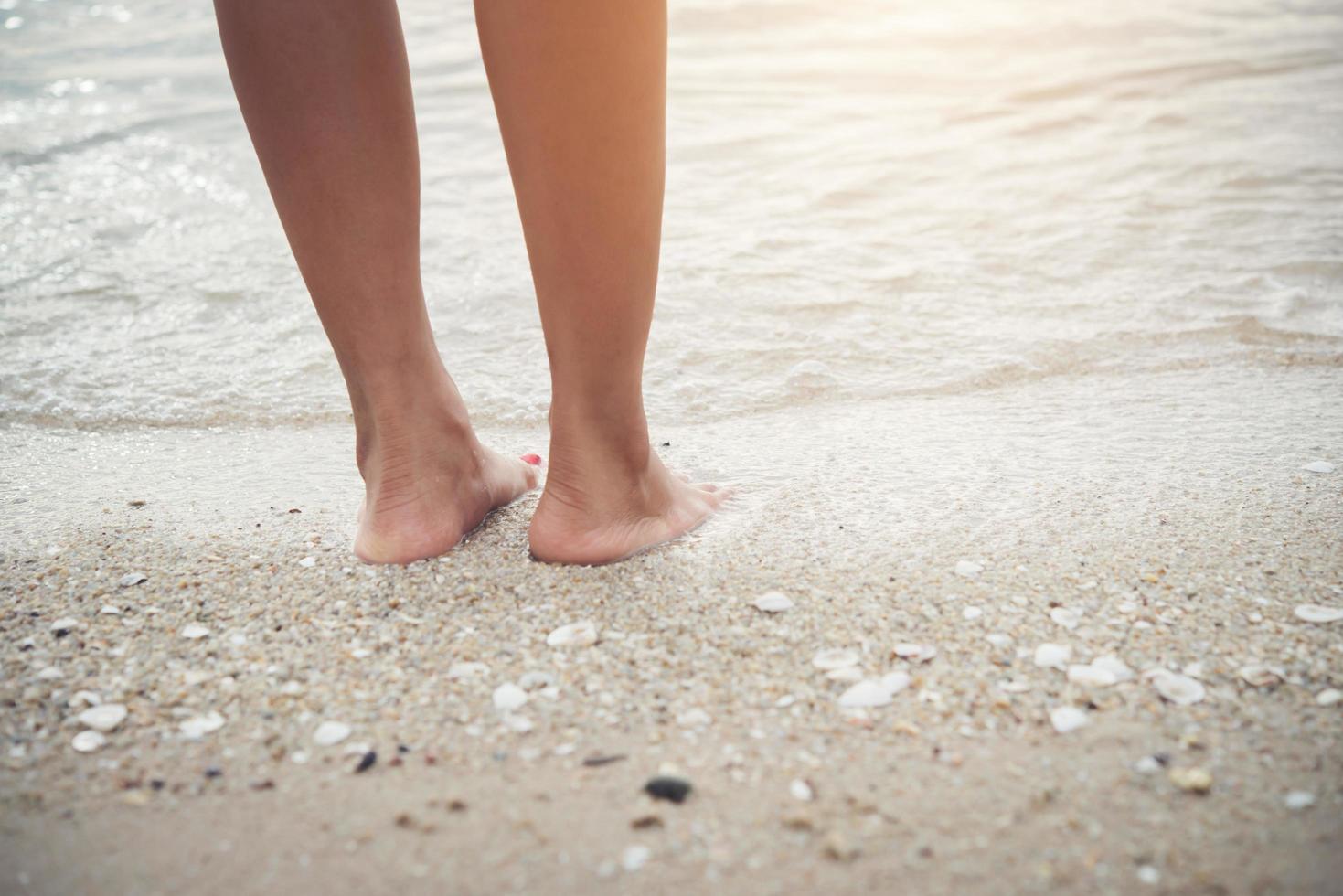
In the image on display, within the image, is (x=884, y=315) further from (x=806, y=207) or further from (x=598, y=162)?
(x=598, y=162)

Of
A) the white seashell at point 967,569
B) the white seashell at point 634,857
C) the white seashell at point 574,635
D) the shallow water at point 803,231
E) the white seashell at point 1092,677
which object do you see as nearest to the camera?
the white seashell at point 634,857

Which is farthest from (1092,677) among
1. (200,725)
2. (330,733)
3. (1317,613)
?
(200,725)

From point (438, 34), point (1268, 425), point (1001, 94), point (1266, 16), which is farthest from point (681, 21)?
point (1268, 425)

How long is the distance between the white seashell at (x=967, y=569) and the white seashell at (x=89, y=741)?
1135 millimetres

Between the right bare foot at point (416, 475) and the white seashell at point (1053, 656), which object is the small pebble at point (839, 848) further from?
the right bare foot at point (416, 475)

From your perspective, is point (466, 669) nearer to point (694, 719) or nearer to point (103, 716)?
point (694, 719)

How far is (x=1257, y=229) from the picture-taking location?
3.58m

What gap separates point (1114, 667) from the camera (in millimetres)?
1253

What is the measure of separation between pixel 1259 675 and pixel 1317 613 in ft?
0.67

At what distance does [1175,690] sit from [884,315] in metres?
1.93

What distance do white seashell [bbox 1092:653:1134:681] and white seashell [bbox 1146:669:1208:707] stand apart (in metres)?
0.02

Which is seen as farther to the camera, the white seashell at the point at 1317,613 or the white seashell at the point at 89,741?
the white seashell at the point at 1317,613

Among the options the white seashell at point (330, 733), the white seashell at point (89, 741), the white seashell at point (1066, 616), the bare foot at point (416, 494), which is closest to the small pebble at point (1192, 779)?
the white seashell at point (1066, 616)

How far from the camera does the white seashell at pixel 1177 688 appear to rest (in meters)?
1.19
